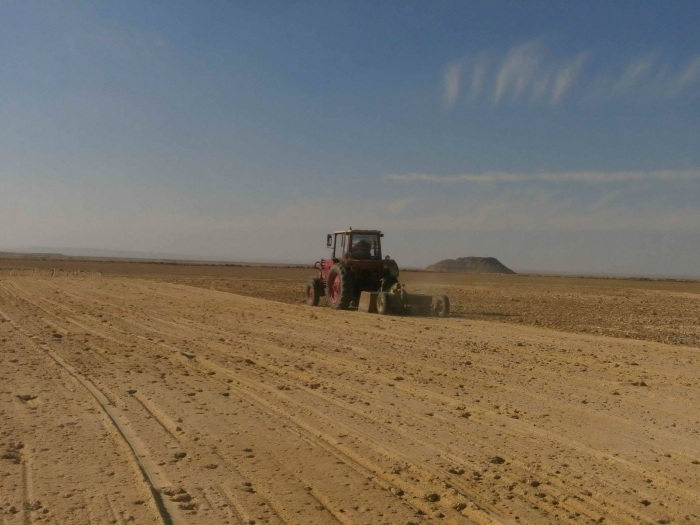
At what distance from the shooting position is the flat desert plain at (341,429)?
4422mm

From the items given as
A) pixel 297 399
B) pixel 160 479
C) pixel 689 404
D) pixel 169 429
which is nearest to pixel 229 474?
pixel 160 479

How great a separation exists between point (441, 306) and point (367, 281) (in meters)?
2.30

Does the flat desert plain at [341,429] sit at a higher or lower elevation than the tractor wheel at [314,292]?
lower

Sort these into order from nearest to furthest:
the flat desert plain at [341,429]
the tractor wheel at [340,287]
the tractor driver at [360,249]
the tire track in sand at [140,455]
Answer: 1. the tire track in sand at [140,455]
2. the flat desert plain at [341,429]
3. the tractor wheel at [340,287]
4. the tractor driver at [360,249]

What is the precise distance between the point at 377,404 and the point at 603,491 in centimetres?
285

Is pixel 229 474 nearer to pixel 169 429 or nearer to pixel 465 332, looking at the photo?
pixel 169 429

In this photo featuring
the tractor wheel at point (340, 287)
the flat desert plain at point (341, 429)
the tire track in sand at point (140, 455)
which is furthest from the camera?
the tractor wheel at point (340, 287)

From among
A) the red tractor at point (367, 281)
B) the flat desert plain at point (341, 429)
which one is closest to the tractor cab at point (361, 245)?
the red tractor at point (367, 281)

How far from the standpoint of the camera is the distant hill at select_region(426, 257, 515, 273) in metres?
131

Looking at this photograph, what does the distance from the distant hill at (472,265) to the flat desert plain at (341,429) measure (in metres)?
120

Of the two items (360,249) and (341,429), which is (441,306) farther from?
(341,429)

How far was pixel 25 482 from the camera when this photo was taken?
15.2ft

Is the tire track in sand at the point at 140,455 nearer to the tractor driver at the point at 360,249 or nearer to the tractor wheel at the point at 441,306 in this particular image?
the tractor wheel at the point at 441,306

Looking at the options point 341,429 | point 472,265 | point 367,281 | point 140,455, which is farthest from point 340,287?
point 472,265
